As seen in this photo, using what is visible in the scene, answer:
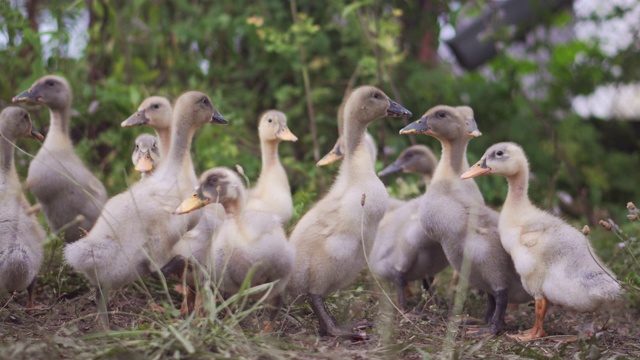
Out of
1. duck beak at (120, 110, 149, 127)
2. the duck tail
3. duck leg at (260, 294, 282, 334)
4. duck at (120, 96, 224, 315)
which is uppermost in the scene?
duck beak at (120, 110, 149, 127)

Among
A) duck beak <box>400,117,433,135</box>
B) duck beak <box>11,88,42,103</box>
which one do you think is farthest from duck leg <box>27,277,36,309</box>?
duck beak <box>400,117,433,135</box>

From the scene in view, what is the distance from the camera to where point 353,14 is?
8398 millimetres

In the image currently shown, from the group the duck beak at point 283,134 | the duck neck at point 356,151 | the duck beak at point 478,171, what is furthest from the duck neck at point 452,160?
the duck beak at point 283,134

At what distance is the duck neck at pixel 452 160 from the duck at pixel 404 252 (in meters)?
0.36

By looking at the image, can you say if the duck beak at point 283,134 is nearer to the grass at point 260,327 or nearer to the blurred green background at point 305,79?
the grass at point 260,327

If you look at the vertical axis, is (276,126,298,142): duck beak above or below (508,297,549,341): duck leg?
above

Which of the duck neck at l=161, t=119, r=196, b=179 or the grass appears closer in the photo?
the grass

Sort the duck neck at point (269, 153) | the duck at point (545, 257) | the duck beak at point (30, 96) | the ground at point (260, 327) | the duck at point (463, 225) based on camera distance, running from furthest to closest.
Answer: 1. the duck neck at point (269, 153)
2. the duck beak at point (30, 96)
3. the duck at point (463, 225)
4. the duck at point (545, 257)
5. the ground at point (260, 327)

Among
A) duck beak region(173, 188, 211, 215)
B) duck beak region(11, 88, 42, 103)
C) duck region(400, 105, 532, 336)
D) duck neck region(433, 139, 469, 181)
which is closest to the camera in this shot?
duck beak region(173, 188, 211, 215)

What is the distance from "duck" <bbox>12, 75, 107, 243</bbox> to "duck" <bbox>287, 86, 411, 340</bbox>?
136cm

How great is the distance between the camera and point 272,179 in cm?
587

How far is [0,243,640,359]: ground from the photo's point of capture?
3.81 metres

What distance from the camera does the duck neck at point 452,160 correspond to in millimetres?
5371

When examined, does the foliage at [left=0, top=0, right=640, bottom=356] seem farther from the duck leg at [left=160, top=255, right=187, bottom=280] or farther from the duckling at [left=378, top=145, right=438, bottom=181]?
the duck leg at [left=160, top=255, right=187, bottom=280]
